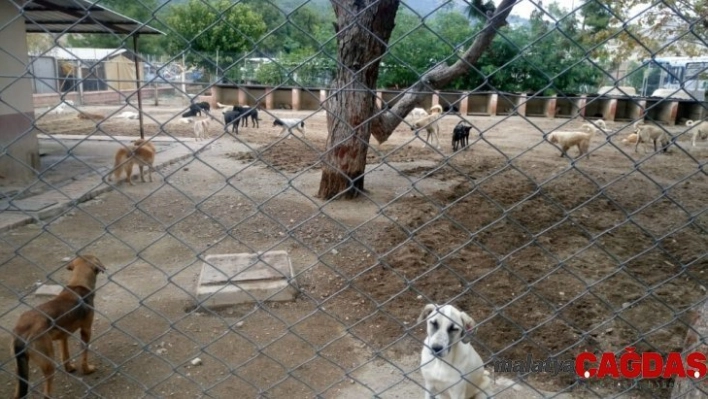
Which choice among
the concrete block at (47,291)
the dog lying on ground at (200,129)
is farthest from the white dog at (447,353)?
the dog lying on ground at (200,129)

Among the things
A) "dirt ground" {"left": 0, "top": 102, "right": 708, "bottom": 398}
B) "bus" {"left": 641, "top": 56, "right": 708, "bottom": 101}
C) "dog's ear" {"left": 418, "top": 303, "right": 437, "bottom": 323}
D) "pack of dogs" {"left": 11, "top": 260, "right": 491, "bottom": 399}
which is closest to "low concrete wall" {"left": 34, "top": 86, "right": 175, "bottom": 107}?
"dirt ground" {"left": 0, "top": 102, "right": 708, "bottom": 398}

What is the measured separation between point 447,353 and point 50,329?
6.47 feet

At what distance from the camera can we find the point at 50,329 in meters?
Answer: 2.56

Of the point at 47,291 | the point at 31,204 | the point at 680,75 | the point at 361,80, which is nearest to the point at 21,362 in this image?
the point at 47,291

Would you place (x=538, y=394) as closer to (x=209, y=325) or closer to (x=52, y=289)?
(x=209, y=325)

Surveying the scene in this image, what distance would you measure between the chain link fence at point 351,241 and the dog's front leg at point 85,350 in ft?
0.16

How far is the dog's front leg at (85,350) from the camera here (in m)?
2.98

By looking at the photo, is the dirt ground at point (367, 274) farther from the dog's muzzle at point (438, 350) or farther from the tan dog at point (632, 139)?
the tan dog at point (632, 139)

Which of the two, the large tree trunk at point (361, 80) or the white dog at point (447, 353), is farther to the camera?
the large tree trunk at point (361, 80)

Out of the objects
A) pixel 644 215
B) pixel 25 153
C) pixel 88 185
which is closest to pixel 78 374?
pixel 88 185

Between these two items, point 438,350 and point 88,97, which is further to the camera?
point 88,97

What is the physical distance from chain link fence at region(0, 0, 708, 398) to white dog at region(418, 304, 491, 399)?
1 centimetres

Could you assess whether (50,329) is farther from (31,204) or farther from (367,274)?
(31,204)

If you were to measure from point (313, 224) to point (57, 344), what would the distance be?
3.07 meters
